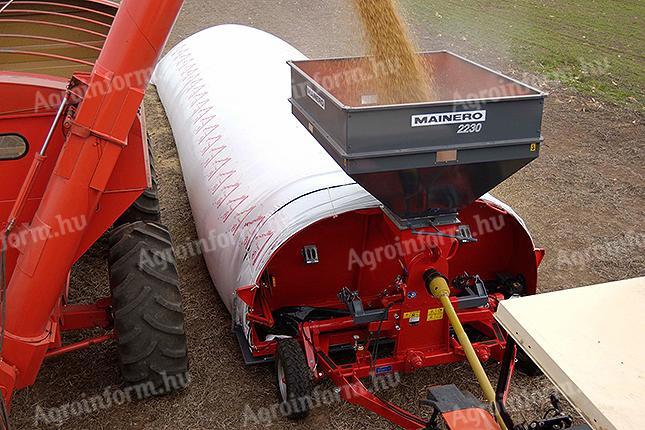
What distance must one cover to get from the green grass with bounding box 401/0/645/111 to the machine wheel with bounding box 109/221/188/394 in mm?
7987

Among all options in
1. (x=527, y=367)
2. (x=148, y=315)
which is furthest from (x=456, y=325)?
(x=148, y=315)

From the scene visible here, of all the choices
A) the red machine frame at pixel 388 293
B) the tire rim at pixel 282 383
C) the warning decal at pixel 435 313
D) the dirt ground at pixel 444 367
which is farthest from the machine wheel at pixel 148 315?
the warning decal at pixel 435 313

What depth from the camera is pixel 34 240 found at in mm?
3039

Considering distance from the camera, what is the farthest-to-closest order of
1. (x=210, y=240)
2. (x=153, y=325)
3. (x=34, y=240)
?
(x=210, y=240), (x=153, y=325), (x=34, y=240)

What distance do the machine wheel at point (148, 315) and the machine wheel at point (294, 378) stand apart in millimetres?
571

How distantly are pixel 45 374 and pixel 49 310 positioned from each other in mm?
1362

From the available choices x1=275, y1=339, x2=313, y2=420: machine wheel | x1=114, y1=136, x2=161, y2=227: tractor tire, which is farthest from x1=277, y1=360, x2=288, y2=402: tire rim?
x1=114, y1=136, x2=161, y2=227: tractor tire

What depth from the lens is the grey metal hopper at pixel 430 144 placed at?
3.30m

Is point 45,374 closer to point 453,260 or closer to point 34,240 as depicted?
point 34,240

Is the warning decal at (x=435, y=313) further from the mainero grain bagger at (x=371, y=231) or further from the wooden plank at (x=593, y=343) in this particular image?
the wooden plank at (x=593, y=343)

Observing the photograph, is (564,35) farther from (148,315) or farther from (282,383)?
(148,315)

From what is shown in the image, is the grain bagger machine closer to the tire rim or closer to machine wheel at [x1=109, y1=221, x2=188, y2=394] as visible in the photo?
machine wheel at [x1=109, y1=221, x2=188, y2=394]

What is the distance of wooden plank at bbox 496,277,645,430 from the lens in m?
2.09

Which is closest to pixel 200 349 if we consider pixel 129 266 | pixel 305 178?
pixel 129 266
